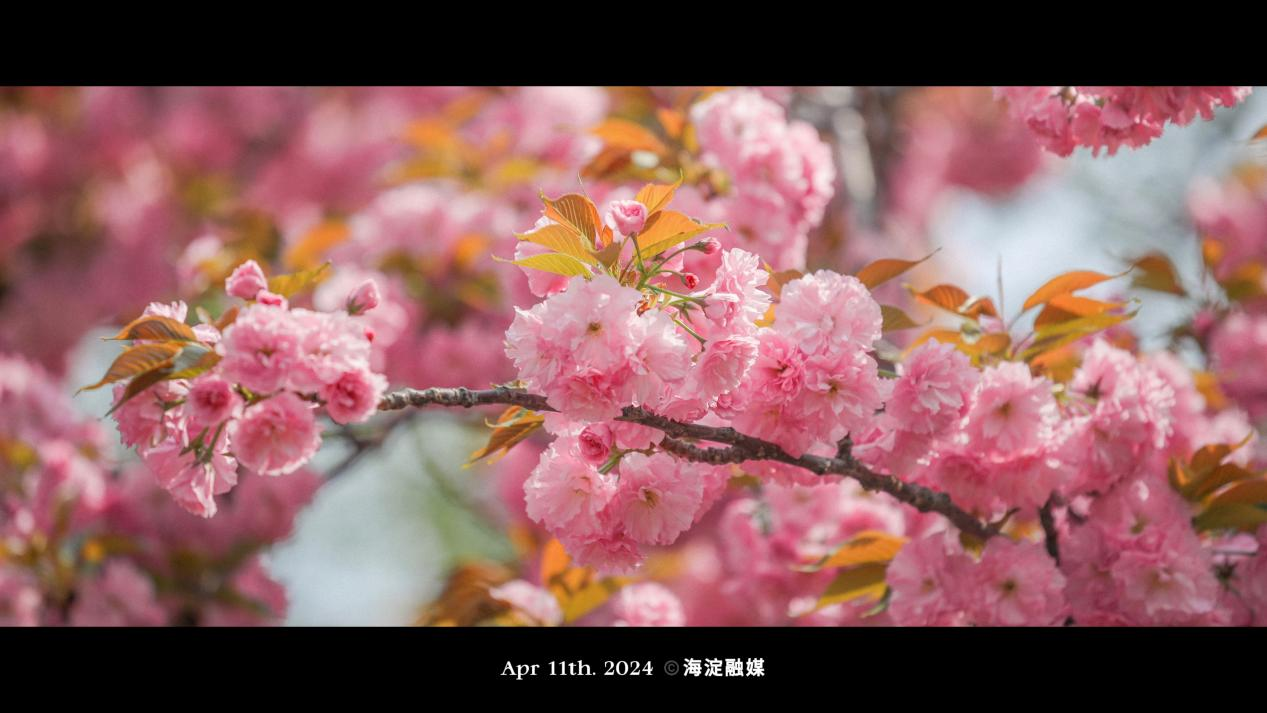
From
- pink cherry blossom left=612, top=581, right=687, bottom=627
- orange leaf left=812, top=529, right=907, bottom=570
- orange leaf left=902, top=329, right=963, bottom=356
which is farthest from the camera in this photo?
pink cherry blossom left=612, top=581, right=687, bottom=627

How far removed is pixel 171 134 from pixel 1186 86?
4.35 m

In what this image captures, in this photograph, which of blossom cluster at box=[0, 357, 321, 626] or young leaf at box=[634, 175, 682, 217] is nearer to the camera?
young leaf at box=[634, 175, 682, 217]

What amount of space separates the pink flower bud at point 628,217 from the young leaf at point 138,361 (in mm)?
462

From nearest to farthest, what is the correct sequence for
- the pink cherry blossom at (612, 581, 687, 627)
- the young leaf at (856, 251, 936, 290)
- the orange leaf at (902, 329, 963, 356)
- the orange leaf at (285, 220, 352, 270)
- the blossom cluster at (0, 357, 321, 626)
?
the young leaf at (856, 251, 936, 290) → the orange leaf at (902, 329, 963, 356) → the pink cherry blossom at (612, 581, 687, 627) → the blossom cluster at (0, 357, 321, 626) → the orange leaf at (285, 220, 352, 270)

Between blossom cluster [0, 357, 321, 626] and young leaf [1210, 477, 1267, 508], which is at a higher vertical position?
blossom cluster [0, 357, 321, 626]

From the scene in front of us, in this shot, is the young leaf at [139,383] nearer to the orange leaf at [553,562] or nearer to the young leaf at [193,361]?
the young leaf at [193,361]

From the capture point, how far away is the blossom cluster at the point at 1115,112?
137cm

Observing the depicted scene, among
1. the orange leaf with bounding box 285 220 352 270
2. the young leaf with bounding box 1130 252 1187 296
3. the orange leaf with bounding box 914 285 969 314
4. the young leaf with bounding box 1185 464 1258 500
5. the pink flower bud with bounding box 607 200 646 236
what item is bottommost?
the young leaf with bounding box 1185 464 1258 500

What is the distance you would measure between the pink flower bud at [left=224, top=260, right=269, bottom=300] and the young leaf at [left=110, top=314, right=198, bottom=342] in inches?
2.5

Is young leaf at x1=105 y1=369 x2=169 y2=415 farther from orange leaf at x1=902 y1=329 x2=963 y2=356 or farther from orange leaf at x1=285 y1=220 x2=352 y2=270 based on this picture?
orange leaf at x1=285 y1=220 x2=352 y2=270

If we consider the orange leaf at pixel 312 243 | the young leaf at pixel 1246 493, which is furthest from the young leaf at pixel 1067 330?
the orange leaf at pixel 312 243

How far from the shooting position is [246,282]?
107 centimetres

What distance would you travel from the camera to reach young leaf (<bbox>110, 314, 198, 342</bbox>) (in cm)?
101

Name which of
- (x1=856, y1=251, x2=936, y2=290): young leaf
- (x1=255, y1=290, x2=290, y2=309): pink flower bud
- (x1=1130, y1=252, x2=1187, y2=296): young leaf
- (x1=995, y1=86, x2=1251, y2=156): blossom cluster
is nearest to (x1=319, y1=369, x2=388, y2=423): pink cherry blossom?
(x1=255, y1=290, x2=290, y2=309): pink flower bud
